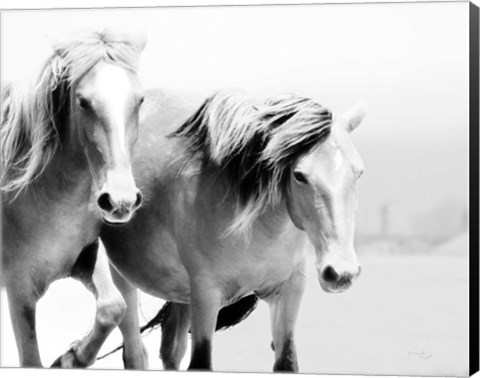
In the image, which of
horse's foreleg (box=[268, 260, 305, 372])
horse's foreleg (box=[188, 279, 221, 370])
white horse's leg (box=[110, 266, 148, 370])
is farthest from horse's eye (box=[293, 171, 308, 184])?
white horse's leg (box=[110, 266, 148, 370])

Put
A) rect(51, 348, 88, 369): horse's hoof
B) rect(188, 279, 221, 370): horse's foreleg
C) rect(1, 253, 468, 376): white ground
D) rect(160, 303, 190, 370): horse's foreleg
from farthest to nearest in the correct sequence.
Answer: rect(160, 303, 190, 370): horse's foreleg, rect(51, 348, 88, 369): horse's hoof, rect(1, 253, 468, 376): white ground, rect(188, 279, 221, 370): horse's foreleg

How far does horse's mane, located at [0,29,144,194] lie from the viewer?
5.37 meters

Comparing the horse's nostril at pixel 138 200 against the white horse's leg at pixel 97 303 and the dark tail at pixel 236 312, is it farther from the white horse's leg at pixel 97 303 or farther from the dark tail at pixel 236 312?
the dark tail at pixel 236 312

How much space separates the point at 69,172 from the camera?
5.50m

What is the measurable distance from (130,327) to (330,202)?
129 centimetres

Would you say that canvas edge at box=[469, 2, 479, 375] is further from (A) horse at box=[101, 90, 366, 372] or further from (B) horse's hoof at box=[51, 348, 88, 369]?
(B) horse's hoof at box=[51, 348, 88, 369]

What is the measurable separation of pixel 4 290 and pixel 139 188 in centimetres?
73

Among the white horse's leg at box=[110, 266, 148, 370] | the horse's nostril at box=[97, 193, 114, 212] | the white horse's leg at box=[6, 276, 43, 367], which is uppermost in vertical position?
the horse's nostril at box=[97, 193, 114, 212]

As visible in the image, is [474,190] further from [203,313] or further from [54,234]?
[54,234]

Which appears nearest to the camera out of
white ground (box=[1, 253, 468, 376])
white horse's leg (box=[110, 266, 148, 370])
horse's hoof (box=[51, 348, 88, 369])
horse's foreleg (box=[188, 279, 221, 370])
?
horse's foreleg (box=[188, 279, 221, 370])

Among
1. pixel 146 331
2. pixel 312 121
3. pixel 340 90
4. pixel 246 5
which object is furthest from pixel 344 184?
pixel 146 331

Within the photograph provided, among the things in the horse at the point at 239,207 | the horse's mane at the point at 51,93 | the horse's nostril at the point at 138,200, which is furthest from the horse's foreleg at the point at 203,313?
the horse's mane at the point at 51,93

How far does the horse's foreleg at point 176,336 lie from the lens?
20.3ft
